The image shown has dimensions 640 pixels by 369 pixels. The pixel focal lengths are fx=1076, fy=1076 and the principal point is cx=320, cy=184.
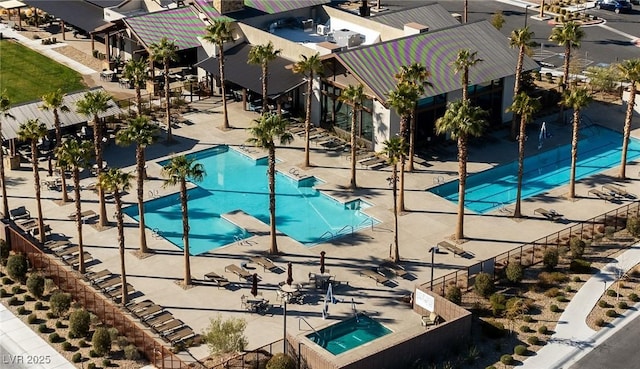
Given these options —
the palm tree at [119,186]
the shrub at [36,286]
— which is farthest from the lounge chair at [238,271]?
the shrub at [36,286]

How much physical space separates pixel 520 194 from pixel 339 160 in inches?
580

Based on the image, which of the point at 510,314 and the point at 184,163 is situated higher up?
the point at 184,163

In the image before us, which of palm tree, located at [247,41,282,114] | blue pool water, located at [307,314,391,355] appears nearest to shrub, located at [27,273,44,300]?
blue pool water, located at [307,314,391,355]

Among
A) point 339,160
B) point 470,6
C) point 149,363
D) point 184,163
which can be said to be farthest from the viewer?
point 470,6

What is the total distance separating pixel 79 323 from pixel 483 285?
22.4m

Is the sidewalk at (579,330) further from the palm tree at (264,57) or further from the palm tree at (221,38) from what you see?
the palm tree at (221,38)

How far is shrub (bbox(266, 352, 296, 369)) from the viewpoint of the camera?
173 feet

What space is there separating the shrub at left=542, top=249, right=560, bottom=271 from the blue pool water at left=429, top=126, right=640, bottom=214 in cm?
881

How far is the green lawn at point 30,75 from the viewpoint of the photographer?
301 ft

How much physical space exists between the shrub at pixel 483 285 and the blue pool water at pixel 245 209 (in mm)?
10808

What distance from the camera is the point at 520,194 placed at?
7025 cm

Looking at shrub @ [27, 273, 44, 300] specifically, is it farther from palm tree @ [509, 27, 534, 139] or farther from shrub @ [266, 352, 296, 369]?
palm tree @ [509, 27, 534, 139]

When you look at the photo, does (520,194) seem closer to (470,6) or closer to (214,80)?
(214,80)

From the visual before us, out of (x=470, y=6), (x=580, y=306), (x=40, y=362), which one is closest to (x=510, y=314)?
(x=580, y=306)
